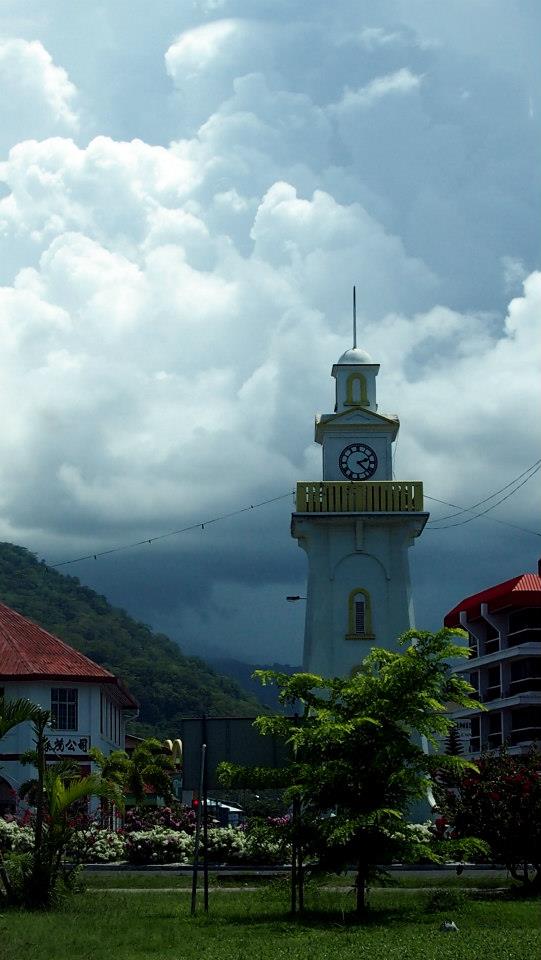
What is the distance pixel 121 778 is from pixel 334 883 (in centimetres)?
1875

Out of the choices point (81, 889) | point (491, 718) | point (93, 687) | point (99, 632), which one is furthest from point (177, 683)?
point (81, 889)

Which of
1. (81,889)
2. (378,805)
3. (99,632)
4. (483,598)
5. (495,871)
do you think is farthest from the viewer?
(99,632)

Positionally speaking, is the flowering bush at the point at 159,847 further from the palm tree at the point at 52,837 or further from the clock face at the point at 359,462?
the clock face at the point at 359,462

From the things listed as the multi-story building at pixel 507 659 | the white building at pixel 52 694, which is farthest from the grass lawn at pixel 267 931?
the multi-story building at pixel 507 659

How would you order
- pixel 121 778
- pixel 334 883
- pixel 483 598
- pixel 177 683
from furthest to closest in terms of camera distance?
pixel 177 683
pixel 483 598
pixel 121 778
pixel 334 883

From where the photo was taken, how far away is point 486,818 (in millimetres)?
23500

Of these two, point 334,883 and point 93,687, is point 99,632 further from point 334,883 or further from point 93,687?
point 334,883

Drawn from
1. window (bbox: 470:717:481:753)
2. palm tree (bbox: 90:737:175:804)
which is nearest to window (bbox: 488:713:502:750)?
window (bbox: 470:717:481:753)

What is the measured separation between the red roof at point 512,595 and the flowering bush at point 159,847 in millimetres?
29743

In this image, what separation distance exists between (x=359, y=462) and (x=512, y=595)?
53.6ft

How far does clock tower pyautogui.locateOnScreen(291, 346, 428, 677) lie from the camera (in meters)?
43.9

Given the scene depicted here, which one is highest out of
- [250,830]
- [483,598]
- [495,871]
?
[483,598]

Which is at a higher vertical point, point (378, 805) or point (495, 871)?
point (378, 805)

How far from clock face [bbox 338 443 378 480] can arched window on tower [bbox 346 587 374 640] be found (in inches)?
167
